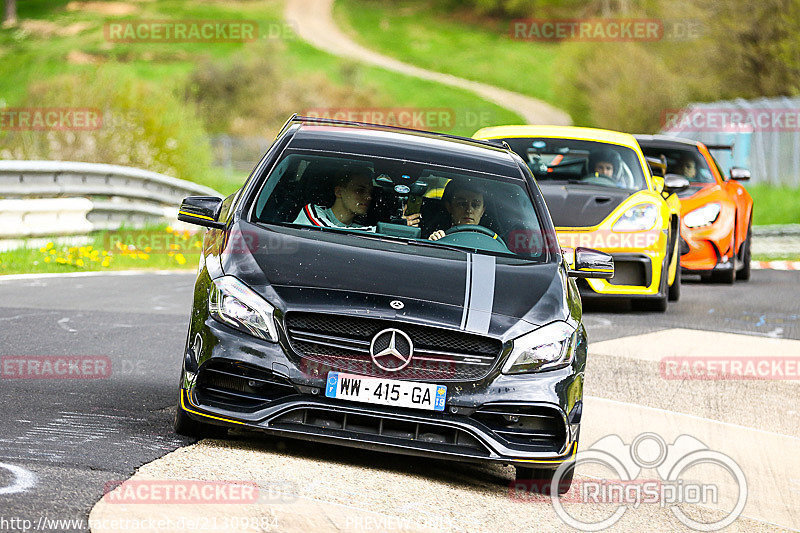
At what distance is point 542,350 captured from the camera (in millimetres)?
5789

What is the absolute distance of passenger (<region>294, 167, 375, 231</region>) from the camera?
676cm

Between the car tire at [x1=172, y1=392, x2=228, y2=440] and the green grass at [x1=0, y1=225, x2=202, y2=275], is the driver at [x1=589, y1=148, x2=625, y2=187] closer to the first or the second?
the green grass at [x1=0, y1=225, x2=202, y2=275]

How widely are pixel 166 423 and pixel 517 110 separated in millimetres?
66748

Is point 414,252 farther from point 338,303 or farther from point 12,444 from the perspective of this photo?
point 12,444

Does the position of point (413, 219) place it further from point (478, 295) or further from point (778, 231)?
point (778, 231)

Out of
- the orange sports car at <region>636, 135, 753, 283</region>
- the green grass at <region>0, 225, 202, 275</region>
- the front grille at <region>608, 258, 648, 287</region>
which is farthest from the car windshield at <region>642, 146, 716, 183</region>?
the green grass at <region>0, 225, 202, 275</region>

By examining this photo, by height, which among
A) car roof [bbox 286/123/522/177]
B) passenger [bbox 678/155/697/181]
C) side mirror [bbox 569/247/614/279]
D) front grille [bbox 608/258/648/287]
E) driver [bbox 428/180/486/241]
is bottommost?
front grille [bbox 608/258/648/287]

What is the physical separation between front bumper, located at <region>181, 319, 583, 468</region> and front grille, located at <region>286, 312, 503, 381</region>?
0.07 meters

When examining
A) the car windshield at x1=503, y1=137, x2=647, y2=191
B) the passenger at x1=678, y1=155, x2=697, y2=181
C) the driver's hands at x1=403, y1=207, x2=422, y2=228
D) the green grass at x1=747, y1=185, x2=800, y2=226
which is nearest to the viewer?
the driver's hands at x1=403, y1=207, x2=422, y2=228

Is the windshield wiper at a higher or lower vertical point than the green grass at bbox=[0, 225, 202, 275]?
higher

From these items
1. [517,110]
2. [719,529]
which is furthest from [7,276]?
[517,110]

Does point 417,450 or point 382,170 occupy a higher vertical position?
point 382,170

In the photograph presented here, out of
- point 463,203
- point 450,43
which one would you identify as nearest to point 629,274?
point 463,203

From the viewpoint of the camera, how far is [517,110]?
237 feet
